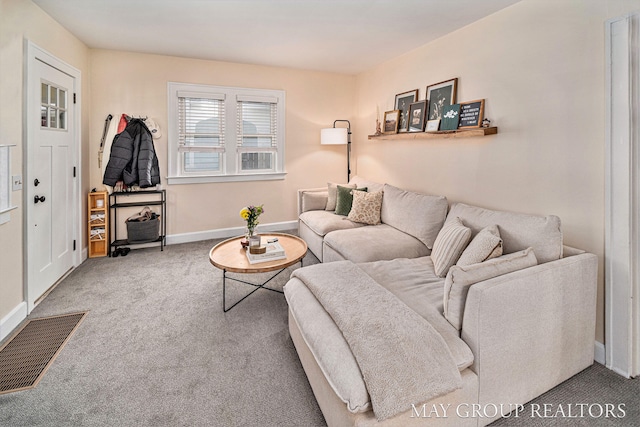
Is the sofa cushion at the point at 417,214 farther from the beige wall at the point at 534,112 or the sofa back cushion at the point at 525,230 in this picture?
the sofa back cushion at the point at 525,230

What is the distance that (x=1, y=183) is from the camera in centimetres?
240

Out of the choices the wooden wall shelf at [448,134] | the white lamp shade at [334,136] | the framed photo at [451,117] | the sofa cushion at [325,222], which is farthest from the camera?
the white lamp shade at [334,136]

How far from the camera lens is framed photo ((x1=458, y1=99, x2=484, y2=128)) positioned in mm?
3027

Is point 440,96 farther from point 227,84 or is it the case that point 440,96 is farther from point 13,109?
point 13,109

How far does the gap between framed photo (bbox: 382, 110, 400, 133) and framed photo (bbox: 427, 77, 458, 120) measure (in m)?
0.58

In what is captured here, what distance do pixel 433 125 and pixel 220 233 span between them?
11.0 ft

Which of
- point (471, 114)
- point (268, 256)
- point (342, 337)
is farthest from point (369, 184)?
point (342, 337)

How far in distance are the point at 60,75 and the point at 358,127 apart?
3940mm

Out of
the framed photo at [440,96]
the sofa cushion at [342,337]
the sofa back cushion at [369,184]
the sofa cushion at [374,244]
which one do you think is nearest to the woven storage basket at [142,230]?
the sofa cushion at [374,244]

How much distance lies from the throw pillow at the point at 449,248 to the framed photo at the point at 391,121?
7.12 ft

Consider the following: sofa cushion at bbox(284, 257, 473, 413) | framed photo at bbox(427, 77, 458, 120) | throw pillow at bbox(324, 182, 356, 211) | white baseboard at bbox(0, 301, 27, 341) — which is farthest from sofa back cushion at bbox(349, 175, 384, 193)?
white baseboard at bbox(0, 301, 27, 341)

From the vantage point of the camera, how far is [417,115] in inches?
153

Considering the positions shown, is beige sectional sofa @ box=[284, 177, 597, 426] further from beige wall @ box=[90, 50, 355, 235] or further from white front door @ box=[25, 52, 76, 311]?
beige wall @ box=[90, 50, 355, 235]

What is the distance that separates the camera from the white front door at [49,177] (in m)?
2.80
